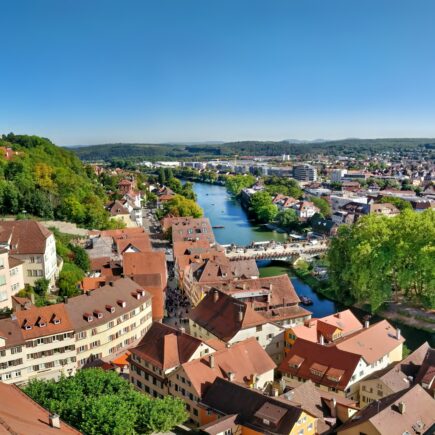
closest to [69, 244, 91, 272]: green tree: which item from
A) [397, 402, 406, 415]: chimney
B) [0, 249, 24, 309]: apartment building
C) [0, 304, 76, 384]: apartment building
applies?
[0, 249, 24, 309]: apartment building

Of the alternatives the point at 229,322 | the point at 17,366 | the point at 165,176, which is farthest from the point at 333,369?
the point at 165,176

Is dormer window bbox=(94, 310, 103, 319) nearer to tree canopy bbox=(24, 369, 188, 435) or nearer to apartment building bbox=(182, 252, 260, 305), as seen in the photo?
tree canopy bbox=(24, 369, 188, 435)

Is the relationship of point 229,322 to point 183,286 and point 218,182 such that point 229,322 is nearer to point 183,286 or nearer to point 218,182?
point 183,286

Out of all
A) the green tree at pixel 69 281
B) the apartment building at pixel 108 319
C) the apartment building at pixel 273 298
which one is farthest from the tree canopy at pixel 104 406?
the green tree at pixel 69 281

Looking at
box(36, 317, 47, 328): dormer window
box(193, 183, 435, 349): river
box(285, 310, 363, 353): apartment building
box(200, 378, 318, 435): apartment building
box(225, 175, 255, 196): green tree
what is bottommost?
box(193, 183, 435, 349): river

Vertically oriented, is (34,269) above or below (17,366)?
above

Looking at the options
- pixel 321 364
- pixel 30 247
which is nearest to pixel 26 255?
pixel 30 247
